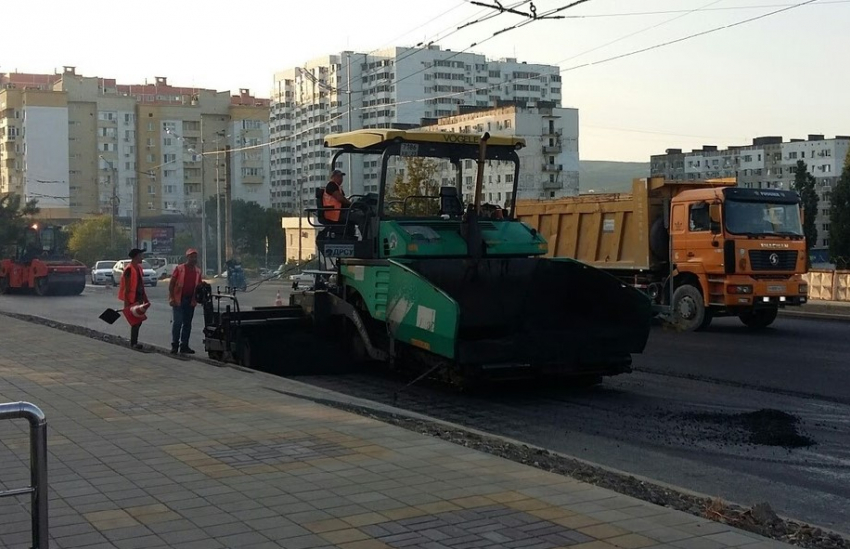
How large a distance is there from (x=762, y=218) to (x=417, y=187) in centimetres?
826

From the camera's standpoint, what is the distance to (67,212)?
335 feet

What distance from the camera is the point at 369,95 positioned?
393 ft

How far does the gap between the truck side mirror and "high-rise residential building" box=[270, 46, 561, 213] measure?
71.7m

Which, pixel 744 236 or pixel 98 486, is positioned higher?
pixel 744 236

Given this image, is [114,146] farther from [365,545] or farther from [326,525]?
[365,545]

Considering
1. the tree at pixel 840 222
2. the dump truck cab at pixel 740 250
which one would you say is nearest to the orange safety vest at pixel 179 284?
the dump truck cab at pixel 740 250

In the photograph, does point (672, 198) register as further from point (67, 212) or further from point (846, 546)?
point (67, 212)

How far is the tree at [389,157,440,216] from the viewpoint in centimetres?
1228

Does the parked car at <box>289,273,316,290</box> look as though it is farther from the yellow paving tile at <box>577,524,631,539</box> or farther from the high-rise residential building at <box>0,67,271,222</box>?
the high-rise residential building at <box>0,67,271,222</box>

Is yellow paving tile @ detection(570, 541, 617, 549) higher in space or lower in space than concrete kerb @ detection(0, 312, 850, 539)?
higher

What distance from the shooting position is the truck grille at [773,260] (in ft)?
59.1

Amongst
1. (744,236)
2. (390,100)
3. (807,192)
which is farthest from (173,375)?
(390,100)

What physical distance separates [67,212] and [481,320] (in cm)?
9809

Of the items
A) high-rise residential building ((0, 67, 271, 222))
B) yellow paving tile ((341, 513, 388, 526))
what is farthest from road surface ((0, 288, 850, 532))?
high-rise residential building ((0, 67, 271, 222))
